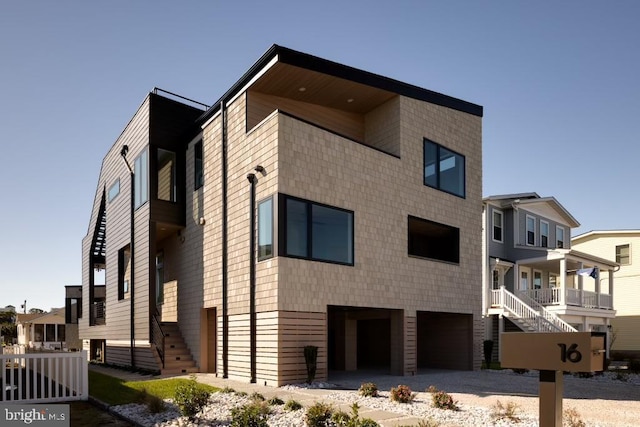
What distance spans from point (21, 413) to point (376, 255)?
10.5m

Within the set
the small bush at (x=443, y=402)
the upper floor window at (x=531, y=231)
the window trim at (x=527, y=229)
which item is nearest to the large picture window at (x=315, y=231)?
the small bush at (x=443, y=402)

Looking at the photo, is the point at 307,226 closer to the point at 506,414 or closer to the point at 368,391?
the point at 368,391

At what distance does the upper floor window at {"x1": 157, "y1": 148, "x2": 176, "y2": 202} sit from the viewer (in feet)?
67.7

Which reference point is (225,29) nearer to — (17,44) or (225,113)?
(225,113)

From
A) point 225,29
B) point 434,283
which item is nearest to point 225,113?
point 225,29

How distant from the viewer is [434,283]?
19625mm

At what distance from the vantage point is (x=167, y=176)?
20.9 meters

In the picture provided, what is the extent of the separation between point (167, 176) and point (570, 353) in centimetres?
1791

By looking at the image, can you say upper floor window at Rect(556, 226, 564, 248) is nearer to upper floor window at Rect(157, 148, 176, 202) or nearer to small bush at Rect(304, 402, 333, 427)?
upper floor window at Rect(157, 148, 176, 202)

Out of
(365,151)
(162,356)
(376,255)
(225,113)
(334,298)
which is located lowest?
(162,356)

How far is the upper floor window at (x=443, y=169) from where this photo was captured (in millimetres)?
20141

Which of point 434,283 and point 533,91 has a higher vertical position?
point 533,91

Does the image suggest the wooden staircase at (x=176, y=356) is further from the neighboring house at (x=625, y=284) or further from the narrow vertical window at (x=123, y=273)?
the neighboring house at (x=625, y=284)

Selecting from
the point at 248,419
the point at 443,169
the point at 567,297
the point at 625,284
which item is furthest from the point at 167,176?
the point at 625,284
